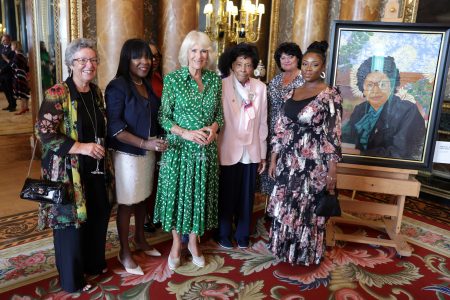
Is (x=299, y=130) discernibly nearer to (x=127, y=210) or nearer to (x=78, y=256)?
(x=127, y=210)

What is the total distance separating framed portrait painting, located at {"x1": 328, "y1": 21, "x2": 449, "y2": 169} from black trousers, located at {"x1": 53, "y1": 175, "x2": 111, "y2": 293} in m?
2.11

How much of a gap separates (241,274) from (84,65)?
5.98 ft

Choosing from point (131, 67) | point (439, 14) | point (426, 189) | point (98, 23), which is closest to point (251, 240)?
point (131, 67)

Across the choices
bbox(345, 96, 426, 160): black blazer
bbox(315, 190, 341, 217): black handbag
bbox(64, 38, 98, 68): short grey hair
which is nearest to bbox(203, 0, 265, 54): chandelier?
bbox(345, 96, 426, 160): black blazer

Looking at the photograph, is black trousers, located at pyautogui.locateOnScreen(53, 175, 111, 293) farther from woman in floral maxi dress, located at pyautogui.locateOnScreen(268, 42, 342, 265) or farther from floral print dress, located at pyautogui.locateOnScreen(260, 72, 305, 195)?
floral print dress, located at pyautogui.locateOnScreen(260, 72, 305, 195)

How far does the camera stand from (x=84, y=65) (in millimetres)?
2244

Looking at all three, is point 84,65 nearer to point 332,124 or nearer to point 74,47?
point 74,47

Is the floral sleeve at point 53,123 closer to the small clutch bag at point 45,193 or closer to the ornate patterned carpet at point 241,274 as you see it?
the small clutch bag at point 45,193

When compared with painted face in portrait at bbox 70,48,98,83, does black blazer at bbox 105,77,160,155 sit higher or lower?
lower

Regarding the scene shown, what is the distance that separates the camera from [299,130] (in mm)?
2773

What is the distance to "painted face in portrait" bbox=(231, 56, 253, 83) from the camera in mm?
2953

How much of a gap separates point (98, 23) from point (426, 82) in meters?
3.06

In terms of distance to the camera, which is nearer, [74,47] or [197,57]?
[74,47]

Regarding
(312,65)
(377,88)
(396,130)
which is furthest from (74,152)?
(396,130)
